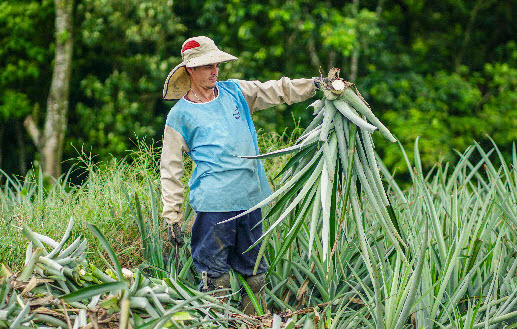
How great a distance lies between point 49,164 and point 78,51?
1917mm

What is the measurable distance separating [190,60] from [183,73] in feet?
0.46

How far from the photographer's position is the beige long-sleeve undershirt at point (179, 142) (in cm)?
301

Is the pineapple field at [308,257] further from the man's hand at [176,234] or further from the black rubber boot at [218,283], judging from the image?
the man's hand at [176,234]

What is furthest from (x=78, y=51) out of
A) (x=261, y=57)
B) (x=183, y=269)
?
(x=183, y=269)

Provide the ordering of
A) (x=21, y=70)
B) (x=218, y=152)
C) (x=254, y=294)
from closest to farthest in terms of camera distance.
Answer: (x=218, y=152) → (x=254, y=294) → (x=21, y=70)

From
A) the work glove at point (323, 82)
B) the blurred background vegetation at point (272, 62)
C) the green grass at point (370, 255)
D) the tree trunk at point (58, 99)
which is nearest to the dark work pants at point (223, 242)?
the green grass at point (370, 255)

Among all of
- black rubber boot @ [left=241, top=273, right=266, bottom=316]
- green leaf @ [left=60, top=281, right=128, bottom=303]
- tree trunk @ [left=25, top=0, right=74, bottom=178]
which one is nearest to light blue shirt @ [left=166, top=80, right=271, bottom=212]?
black rubber boot @ [left=241, top=273, right=266, bottom=316]

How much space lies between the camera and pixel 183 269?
10.8 feet

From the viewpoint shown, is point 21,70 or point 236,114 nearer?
point 236,114

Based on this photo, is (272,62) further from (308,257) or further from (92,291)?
(92,291)

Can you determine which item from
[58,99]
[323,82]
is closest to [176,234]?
[323,82]

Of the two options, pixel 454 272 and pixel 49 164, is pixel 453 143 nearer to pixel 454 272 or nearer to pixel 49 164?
pixel 49 164

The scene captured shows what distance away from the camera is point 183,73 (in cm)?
310

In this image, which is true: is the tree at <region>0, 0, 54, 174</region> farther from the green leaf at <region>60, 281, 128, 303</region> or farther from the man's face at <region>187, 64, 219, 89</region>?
the green leaf at <region>60, 281, 128, 303</region>
